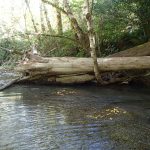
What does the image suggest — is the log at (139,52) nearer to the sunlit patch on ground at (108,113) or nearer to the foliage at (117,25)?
the foliage at (117,25)

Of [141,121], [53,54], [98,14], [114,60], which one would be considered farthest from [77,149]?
[53,54]

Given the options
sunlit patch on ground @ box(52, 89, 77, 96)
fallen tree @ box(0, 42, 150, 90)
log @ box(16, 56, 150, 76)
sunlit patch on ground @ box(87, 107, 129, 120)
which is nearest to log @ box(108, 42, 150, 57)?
fallen tree @ box(0, 42, 150, 90)

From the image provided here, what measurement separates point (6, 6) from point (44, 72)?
21.5 m

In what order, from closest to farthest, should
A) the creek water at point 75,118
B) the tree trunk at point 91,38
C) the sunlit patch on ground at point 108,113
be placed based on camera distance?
the creek water at point 75,118 < the sunlit patch on ground at point 108,113 < the tree trunk at point 91,38

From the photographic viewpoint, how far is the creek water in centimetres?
655

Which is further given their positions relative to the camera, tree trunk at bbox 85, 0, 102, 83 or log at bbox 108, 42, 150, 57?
log at bbox 108, 42, 150, 57

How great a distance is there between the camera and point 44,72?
12.5 metres

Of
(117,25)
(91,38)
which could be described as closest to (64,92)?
(91,38)

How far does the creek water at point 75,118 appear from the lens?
258 inches

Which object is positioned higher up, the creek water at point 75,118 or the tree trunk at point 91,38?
the tree trunk at point 91,38

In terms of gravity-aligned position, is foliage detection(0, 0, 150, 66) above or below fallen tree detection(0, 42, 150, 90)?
above

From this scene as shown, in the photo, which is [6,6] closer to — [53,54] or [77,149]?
[53,54]

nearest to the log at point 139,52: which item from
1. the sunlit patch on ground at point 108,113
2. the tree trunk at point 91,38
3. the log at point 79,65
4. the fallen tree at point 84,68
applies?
the fallen tree at point 84,68

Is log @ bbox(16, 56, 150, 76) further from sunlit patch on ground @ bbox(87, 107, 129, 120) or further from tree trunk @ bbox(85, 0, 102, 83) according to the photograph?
sunlit patch on ground @ bbox(87, 107, 129, 120)
